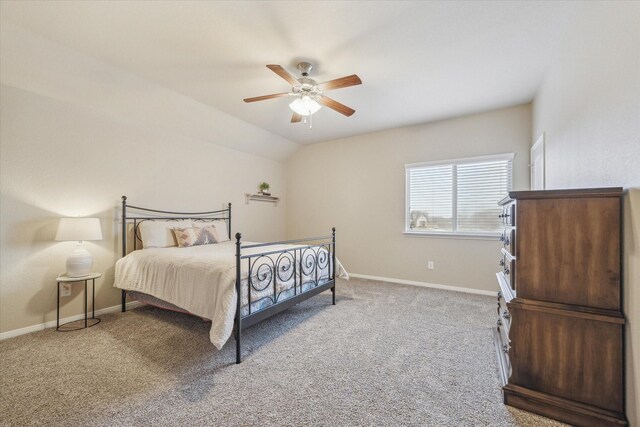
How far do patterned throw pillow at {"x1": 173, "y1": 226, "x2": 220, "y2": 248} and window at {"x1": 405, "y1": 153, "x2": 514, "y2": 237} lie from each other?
3.13 meters

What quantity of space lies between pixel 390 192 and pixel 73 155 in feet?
14.3

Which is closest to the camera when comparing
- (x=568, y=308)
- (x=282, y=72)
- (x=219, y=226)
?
(x=568, y=308)

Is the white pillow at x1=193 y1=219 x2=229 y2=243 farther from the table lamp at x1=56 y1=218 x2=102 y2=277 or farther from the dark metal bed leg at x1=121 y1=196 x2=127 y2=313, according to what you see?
the table lamp at x1=56 y1=218 x2=102 y2=277

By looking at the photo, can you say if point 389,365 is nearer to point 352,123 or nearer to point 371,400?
point 371,400

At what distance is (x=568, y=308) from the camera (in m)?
1.48

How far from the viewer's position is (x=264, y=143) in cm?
511

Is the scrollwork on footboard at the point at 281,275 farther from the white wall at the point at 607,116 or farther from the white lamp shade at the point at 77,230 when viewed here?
the white wall at the point at 607,116

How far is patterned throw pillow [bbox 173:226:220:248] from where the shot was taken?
3613mm

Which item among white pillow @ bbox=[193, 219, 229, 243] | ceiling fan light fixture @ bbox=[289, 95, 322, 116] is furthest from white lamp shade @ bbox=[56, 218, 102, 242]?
ceiling fan light fixture @ bbox=[289, 95, 322, 116]

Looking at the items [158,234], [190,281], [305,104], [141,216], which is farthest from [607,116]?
[141,216]

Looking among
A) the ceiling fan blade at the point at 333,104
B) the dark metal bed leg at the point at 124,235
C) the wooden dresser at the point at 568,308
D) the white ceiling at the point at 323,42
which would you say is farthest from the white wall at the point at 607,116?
Answer: the dark metal bed leg at the point at 124,235

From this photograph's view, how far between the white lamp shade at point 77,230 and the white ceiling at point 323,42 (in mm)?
1654

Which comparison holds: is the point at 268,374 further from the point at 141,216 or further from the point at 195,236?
the point at 141,216

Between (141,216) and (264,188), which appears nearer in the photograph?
(141,216)
